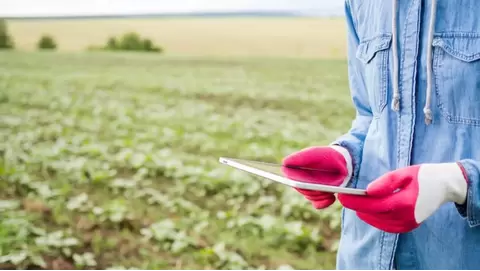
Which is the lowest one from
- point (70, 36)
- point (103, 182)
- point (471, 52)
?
point (103, 182)

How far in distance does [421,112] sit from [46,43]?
2.97 metres

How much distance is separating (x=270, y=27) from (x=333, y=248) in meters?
1.70

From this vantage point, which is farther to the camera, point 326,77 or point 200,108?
point 326,77

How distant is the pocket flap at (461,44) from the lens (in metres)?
0.62

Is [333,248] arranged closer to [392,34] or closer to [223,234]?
[223,234]

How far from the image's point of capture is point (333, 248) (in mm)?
1818

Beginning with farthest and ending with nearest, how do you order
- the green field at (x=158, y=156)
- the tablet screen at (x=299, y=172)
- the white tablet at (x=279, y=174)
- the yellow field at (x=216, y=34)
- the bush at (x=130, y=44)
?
the bush at (x=130, y=44) → the yellow field at (x=216, y=34) → the green field at (x=158, y=156) → the tablet screen at (x=299, y=172) → the white tablet at (x=279, y=174)

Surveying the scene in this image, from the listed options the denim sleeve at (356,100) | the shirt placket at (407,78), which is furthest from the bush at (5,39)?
the shirt placket at (407,78)

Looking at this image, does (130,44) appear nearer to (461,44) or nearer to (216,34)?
(216,34)

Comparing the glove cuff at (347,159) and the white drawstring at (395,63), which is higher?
the white drawstring at (395,63)

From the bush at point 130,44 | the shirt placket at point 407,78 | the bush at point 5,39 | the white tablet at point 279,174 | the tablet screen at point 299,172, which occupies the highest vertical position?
the shirt placket at point 407,78

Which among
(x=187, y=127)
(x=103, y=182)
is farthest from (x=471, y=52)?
(x=187, y=127)

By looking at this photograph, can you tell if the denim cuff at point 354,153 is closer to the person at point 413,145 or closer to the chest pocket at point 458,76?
the person at point 413,145

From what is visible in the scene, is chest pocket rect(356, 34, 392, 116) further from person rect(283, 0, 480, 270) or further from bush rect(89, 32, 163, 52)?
bush rect(89, 32, 163, 52)
